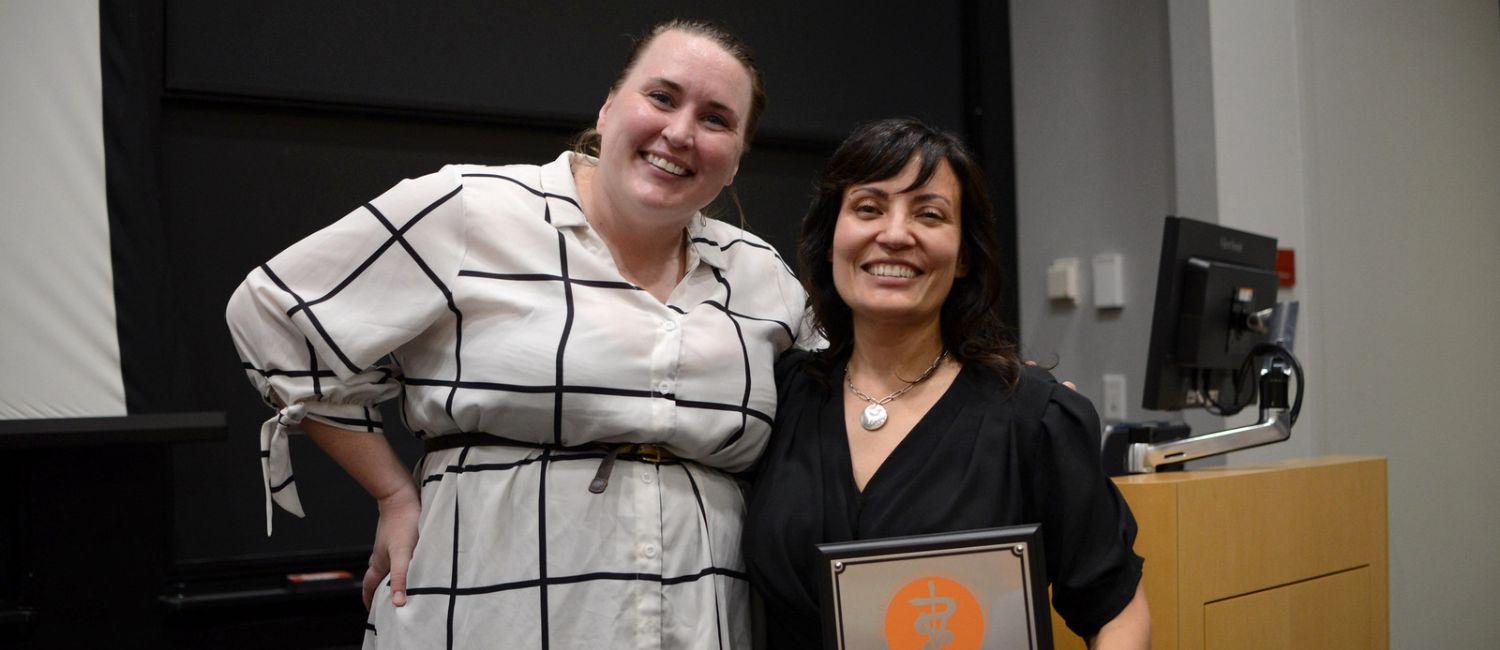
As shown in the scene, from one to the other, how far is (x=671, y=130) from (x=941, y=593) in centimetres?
65

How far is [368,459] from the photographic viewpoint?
A: 1571 millimetres

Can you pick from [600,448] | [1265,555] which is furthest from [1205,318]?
[600,448]

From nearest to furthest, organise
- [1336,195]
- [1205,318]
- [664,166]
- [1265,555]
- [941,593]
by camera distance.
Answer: [941,593], [664,166], [1265,555], [1205,318], [1336,195]

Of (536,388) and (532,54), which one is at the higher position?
(532,54)

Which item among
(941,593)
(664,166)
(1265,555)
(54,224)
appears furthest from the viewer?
(54,224)

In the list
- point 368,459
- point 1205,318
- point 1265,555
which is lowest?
point 1265,555

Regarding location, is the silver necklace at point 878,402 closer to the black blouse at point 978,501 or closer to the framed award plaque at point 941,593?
the black blouse at point 978,501

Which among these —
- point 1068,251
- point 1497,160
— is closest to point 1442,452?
point 1497,160

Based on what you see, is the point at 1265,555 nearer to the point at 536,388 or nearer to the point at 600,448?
the point at 600,448

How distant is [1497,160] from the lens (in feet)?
14.1

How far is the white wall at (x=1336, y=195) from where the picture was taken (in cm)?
352

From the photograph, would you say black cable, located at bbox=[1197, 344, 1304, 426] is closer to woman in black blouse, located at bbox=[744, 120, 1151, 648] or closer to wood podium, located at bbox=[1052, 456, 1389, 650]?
wood podium, located at bbox=[1052, 456, 1389, 650]

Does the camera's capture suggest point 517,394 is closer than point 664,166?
Yes

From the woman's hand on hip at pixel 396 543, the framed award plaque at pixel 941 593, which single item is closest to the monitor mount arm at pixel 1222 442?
the framed award plaque at pixel 941 593
